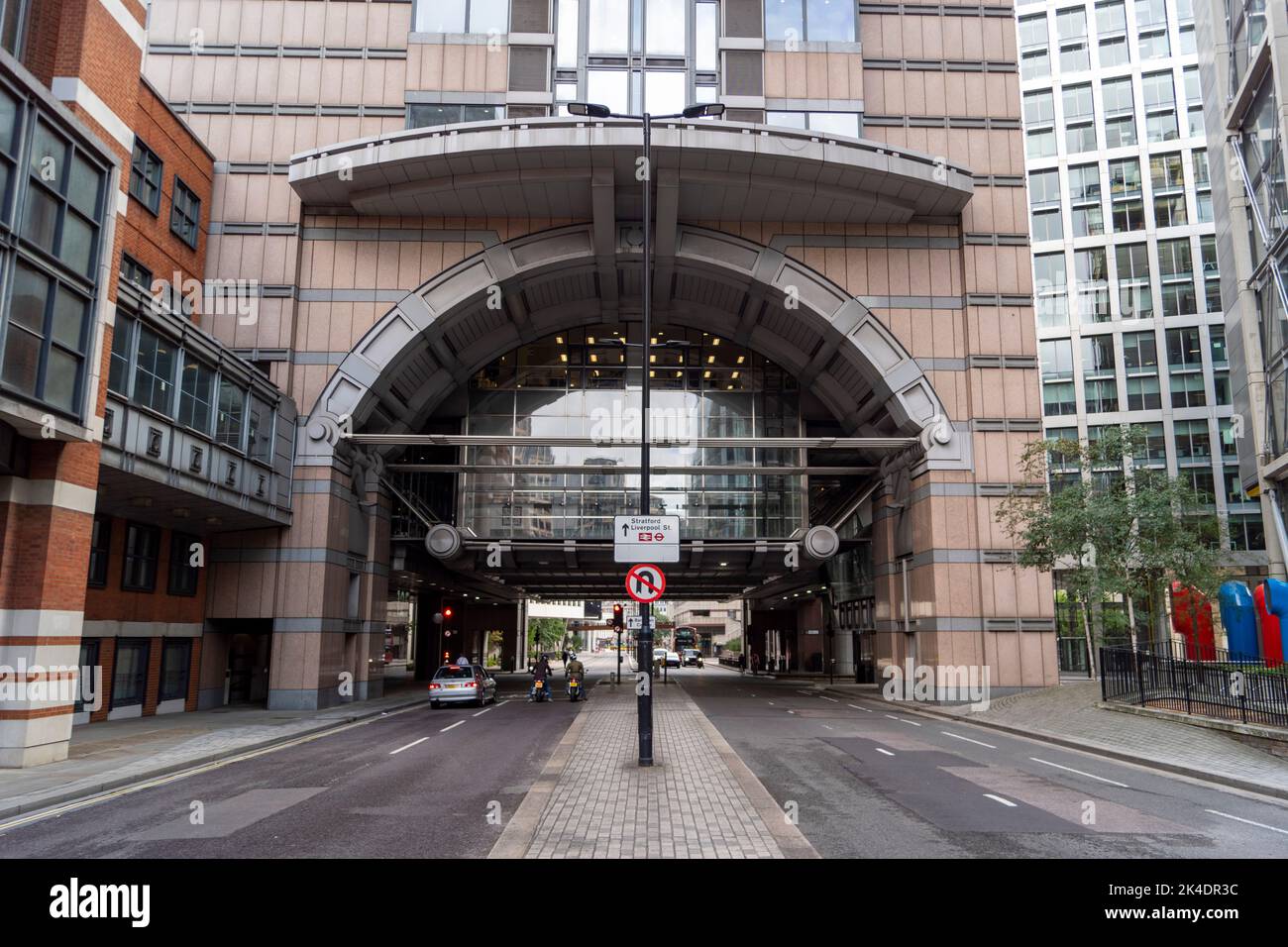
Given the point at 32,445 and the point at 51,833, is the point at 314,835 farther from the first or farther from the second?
the point at 32,445

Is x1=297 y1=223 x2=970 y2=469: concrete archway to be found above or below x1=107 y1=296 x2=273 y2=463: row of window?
above

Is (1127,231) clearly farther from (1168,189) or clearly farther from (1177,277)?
(1177,277)

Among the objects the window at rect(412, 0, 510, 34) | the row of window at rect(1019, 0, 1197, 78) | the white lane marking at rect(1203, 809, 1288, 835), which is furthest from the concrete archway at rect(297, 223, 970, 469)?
the row of window at rect(1019, 0, 1197, 78)

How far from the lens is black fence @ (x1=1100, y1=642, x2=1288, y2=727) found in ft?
54.8

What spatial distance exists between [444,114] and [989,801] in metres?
27.6

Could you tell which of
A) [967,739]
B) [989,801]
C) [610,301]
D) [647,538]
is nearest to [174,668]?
[647,538]

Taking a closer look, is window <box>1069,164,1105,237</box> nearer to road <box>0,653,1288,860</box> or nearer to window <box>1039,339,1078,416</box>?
window <box>1039,339,1078,416</box>

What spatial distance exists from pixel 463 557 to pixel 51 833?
1069 inches

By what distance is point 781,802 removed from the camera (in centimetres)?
1129

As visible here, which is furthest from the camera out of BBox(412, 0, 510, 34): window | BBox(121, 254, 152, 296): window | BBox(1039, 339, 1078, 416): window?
BBox(1039, 339, 1078, 416): window

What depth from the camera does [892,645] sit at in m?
31.6

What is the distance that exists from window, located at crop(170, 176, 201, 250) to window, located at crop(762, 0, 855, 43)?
20506mm

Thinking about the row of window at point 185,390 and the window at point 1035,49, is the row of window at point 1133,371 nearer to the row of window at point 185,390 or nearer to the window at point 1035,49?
the window at point 1035,49
